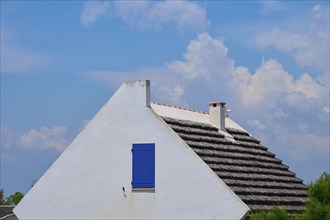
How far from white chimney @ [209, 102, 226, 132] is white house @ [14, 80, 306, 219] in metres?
1.89

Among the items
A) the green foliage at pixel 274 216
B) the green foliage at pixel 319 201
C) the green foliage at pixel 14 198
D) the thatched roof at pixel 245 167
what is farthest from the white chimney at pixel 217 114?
the green foliage at pixel 14 198

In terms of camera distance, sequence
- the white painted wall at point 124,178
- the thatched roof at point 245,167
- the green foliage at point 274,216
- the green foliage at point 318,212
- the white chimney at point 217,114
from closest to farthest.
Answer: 1. the green foliage at point 318,212
2. the green foliage at point 274,216
3. the white painted wall at point 124,178
4. the thatched roof at point 245,167
5. the white chimney at point 217,114

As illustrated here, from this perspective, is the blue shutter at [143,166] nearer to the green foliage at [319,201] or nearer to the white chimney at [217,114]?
the white chimney at [217,114]

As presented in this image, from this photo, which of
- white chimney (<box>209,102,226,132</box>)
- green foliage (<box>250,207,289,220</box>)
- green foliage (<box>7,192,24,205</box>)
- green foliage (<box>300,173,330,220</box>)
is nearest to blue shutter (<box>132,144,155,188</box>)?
green foliage (<box>250,207,289,220</box>)

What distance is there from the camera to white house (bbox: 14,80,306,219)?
27.5 metres

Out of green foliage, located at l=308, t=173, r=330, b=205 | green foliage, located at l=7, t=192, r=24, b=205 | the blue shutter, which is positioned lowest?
green foliage, located at l=308, t=173, r=330, b=205

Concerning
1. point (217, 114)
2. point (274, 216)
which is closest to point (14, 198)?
point (217, 114)

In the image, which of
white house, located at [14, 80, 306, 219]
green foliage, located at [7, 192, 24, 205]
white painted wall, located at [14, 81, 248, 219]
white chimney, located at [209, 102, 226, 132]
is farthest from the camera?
green foliage, located at [7, 192, 24, 205]

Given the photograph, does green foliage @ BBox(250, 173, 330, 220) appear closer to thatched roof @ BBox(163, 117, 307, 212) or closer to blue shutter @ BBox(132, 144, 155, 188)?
thatched roof @ BBox(163, 117, 307, 212)

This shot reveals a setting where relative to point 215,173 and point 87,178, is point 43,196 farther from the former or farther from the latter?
point 215,173

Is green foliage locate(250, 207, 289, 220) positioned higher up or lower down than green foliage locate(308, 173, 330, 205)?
lower down

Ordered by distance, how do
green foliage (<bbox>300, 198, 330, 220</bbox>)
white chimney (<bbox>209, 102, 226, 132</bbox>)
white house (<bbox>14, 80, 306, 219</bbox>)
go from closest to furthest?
green foliage (<bbox>300, 198, 330, 220</bbox>)
white house (<bbox>14, 80, 306, 219</bbox>)
white chimney (<bbox>209, 102, 226, 132</bbox>)

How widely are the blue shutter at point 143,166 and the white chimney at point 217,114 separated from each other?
18.1ft

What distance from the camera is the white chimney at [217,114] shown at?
109ft
